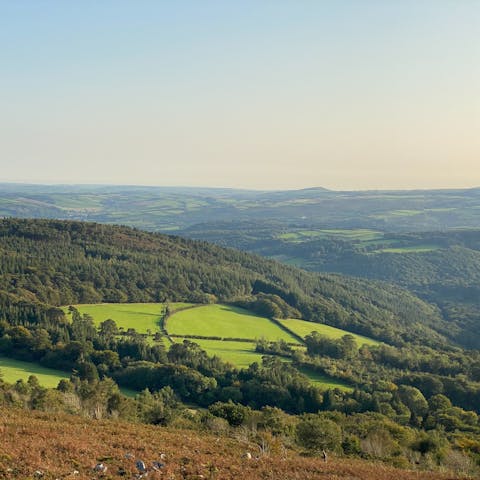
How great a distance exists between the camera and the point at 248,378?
306 feet

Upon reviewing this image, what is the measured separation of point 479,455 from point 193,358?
62846 millimetres

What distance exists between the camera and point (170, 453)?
29.9 metres

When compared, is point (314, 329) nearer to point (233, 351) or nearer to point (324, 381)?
point (233, 351)

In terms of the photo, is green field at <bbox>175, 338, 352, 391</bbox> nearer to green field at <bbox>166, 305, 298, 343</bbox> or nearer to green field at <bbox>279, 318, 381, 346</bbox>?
green field at <bbox>166, 305, 298, 343</bbox>

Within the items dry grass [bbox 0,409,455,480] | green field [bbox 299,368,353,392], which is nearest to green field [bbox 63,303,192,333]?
green field [bbox 299,368,353,392]

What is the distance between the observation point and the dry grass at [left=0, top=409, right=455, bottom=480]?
25281mm

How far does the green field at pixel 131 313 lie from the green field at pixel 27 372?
30.8 metres

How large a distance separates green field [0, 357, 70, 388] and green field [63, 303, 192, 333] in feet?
101

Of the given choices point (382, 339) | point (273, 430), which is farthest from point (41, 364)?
point (382, 339)

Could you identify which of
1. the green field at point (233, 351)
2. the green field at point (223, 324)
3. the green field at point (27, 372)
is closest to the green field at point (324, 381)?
the green field at point (233, 351)

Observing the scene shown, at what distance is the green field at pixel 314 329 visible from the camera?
141875 mm

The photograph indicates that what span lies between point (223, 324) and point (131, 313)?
2642 cm

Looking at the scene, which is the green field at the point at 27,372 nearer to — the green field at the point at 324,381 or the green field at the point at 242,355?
the green field at the point at 242,355

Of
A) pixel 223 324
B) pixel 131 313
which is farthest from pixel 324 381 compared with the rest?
pixel 131 313
